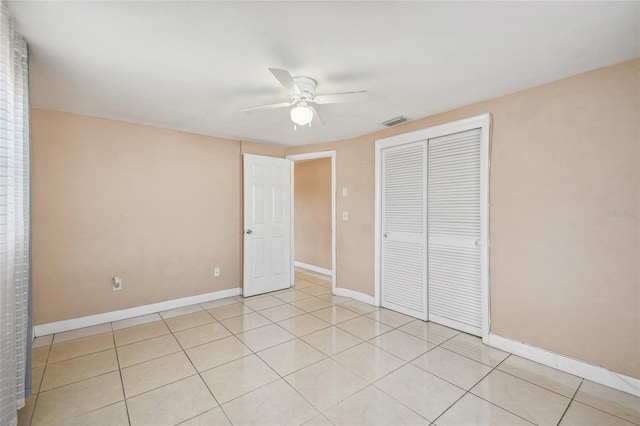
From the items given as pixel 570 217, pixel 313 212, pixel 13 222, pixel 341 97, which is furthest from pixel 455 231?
pixel 13 222

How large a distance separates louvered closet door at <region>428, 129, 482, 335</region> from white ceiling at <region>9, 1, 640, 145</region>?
50 cm

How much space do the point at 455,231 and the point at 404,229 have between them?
61 centimetres

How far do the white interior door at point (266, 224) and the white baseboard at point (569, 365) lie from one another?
2.91 meters

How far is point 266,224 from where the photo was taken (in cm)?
427

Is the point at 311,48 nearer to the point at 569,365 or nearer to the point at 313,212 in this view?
the point at 569,365

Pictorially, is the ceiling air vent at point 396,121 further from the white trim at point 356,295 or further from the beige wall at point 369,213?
the white trim at point 356,295

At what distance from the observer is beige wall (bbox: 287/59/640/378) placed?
6.40 ft

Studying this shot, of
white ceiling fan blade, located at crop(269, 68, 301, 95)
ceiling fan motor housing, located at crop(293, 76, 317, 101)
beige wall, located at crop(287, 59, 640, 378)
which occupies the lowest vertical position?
beige wall, located at crop(287, 59, 640, 378)

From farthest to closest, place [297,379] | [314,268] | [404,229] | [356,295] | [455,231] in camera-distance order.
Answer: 1. [314,268]
2. [356,295]
3. [404,229]
4. [455,231]
5. [297,379]

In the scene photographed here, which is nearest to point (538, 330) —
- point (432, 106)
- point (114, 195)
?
point (432, 106)

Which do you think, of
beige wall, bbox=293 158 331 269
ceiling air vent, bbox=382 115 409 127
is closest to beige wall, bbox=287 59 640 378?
ceiling air vent, bbox=382 115 409 127

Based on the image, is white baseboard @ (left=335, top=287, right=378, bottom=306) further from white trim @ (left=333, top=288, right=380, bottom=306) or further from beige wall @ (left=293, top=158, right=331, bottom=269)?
beige wall @ (left=293, top=158, right=331, bottom=269)

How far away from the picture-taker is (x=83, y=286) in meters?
3.03

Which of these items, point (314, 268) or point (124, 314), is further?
point (314, 268)
